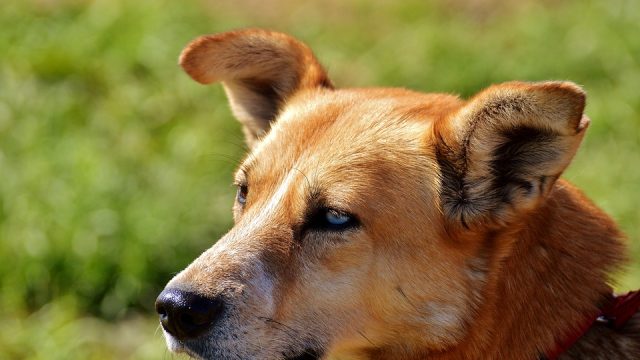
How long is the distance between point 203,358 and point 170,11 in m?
5.59

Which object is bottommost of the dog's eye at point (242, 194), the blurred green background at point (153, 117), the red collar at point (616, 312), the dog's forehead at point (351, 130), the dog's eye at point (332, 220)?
the blurred green background at point (153, 117)

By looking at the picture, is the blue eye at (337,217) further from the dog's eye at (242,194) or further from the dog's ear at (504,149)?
the dog's eye at (242,194)

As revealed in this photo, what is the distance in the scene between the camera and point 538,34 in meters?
8.49

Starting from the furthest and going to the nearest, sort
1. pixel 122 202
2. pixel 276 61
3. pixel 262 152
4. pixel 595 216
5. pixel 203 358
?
pixel 122 202 < pixel 276 61 < pixel 262 152 < pixel 595 216 < pixel 203 358

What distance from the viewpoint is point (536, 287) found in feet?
11.6

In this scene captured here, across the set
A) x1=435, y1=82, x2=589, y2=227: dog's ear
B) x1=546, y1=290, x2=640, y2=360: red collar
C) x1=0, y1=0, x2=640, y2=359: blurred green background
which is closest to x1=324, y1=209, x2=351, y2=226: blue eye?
x1=435, y1=82, x2=589, y2=227: dog's ear

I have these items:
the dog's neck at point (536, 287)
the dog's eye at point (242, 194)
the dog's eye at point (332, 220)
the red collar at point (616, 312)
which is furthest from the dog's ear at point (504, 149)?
the dog's eye at point (242, 194)

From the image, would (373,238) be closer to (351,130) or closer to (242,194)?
(351,130)

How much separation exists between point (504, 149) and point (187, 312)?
122 cm

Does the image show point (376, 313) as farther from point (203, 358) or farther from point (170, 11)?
point (170, 11)

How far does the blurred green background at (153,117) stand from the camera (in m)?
5.75

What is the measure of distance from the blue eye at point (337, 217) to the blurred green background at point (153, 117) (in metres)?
1.67

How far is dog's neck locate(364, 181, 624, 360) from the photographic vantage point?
3514 millimetres

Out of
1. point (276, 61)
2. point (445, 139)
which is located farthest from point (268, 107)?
point (445, 139)
